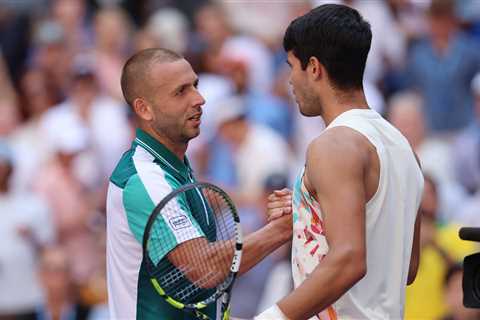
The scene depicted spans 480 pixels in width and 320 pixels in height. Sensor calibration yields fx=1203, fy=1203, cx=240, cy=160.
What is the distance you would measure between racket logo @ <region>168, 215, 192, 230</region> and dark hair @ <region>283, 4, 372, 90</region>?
26.7 inches

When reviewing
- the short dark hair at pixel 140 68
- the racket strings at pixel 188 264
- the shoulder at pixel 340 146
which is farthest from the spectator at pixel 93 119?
the shoulder at pixel 340 146

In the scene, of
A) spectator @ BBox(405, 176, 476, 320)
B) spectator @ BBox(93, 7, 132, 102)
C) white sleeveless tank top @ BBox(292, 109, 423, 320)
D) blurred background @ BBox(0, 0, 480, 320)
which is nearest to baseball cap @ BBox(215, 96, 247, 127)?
blurred background @ BBox(0, 0, 480, 320)

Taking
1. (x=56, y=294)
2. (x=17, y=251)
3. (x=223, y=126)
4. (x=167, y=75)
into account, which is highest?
(x=167, y=75)

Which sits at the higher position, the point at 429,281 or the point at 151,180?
the point at 151,180

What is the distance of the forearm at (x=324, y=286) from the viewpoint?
3775mm

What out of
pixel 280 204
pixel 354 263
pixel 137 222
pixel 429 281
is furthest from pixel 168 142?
pixel 429 281

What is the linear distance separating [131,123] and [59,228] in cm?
106

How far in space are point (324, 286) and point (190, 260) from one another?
621 millimetres

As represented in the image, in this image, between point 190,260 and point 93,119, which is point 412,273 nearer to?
point 190,260

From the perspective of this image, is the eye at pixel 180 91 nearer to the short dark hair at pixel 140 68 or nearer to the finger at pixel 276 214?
the short dark hair at pixel 140 68

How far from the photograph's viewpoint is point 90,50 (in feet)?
37.9

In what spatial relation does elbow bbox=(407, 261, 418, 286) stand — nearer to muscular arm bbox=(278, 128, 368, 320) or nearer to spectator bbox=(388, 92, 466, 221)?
Result: muscular arm bbox=(278, 128, 368, 320)

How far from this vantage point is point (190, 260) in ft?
13.9

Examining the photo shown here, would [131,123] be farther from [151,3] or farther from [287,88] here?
[151,3]
